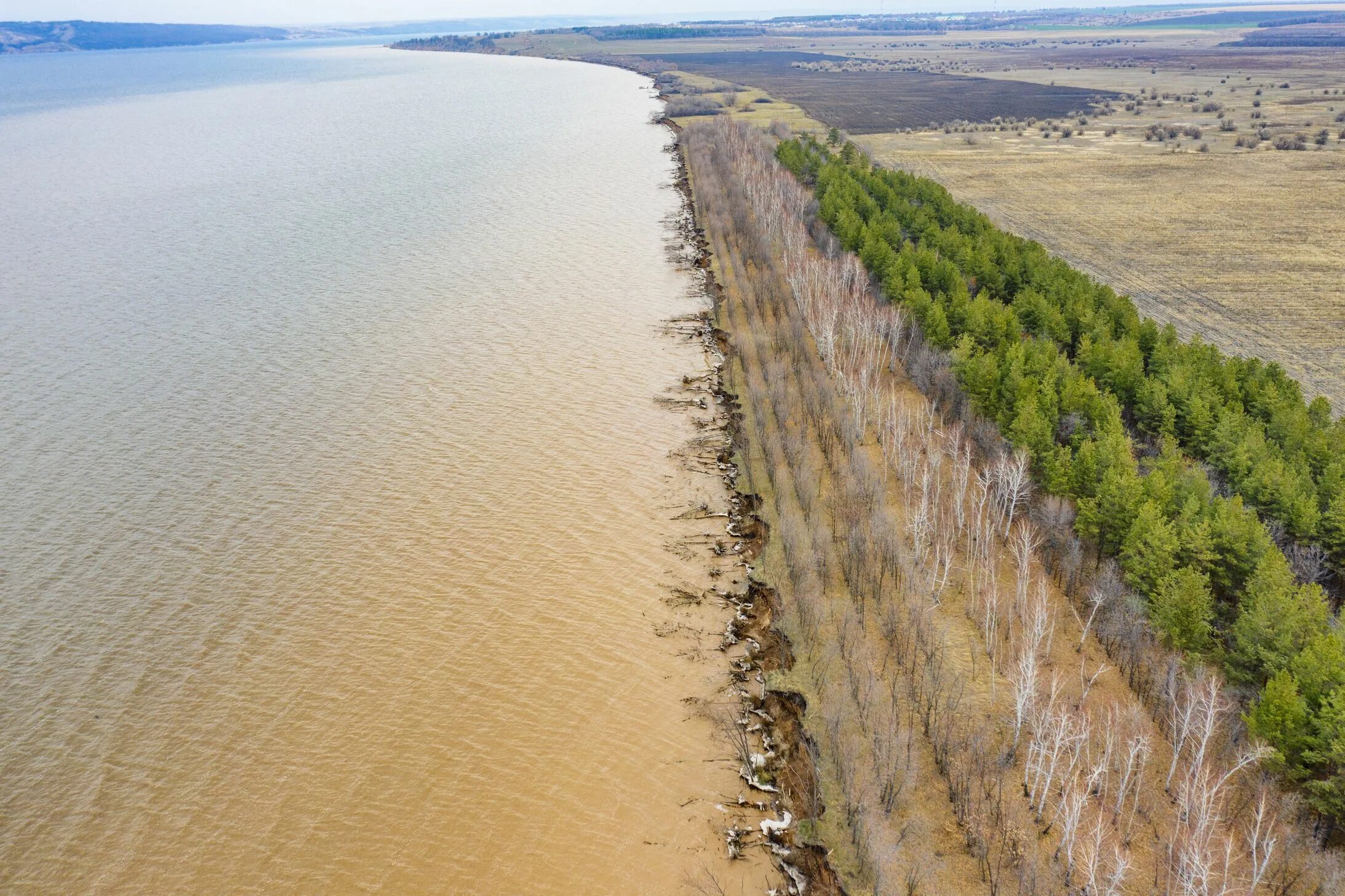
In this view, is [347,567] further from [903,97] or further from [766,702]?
[903,97]

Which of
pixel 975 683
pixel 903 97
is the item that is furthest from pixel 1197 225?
pixel 903 97

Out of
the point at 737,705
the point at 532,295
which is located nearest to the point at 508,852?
the point at 737,705

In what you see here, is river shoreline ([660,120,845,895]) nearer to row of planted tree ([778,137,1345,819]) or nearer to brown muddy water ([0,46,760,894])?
brown muddy water ([0,46,760,894])

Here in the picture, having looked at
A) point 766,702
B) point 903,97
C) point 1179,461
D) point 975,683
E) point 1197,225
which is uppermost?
point 903,97

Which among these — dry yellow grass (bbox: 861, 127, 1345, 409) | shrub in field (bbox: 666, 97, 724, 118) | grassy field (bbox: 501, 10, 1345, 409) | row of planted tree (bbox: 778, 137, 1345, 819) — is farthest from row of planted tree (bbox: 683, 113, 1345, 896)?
shrub in field (bbox: 666, 97, 724, 118)

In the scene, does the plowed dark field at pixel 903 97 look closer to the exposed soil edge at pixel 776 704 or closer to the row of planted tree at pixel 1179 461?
the row of planted tree at pixel 1179 461

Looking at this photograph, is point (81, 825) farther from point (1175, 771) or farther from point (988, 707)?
point (1175, 771)

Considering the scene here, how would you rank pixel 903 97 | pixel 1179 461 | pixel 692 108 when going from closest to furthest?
pixel 1179 461, pixel 692 108, pixel 903 97

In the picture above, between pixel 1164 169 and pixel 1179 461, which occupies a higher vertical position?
pixel 1164 169
